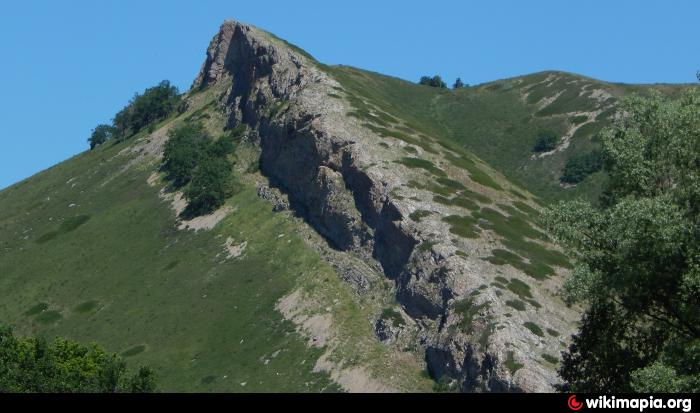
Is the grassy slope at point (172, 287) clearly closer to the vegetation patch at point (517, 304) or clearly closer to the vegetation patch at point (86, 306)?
the vegetation patch at point (86, 306)

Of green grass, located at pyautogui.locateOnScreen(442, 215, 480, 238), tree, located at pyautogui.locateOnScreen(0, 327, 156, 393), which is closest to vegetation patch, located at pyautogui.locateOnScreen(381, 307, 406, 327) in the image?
green grass, located at pyautogui.locateOnScreen(442, 215, 480, 238)

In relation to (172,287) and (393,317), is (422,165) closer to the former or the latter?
(393,317)

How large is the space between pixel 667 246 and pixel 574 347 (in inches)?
326

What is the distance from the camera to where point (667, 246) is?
30781mm

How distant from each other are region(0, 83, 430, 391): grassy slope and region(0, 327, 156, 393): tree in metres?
16.3

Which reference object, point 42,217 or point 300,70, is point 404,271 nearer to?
point 300,70

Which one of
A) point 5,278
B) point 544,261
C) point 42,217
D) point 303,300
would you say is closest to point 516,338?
point 544,261

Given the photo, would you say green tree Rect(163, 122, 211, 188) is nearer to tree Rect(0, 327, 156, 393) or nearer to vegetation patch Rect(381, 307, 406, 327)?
vegetation patch Rect(381, 307, 406, 327)

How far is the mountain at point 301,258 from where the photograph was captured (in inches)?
3248

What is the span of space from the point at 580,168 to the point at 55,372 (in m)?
116

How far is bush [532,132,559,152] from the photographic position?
180375 mm

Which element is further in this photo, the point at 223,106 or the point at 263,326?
the point at 223,106

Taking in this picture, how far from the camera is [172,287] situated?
11038 cm
